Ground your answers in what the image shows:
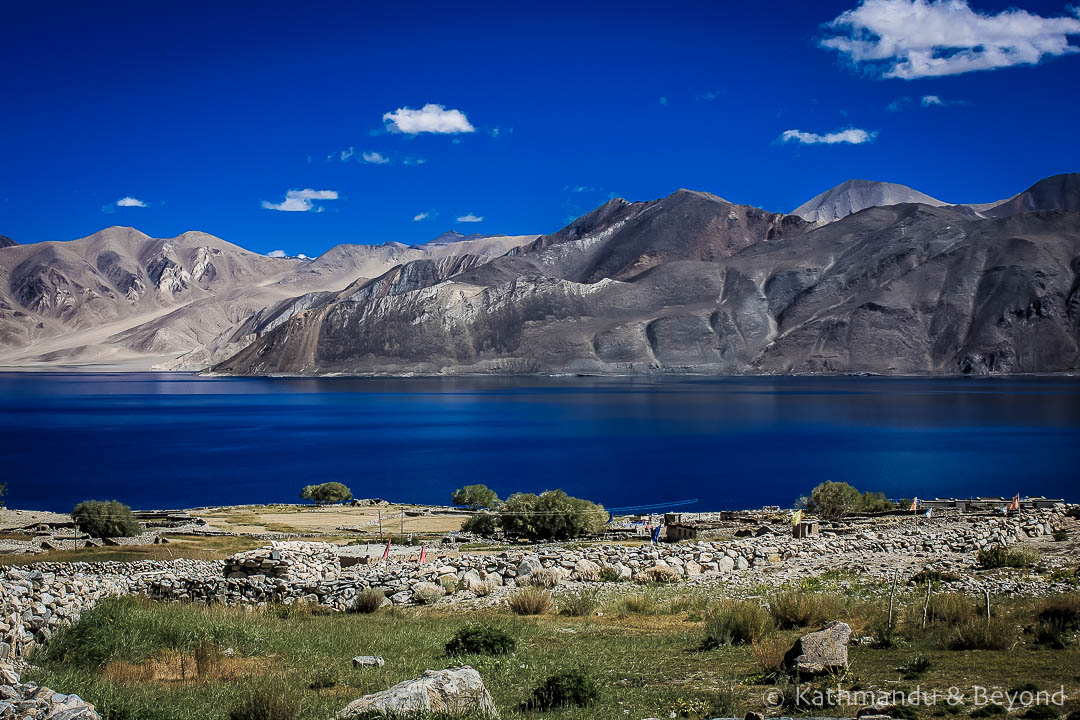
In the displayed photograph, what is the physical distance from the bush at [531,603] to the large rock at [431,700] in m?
6.57

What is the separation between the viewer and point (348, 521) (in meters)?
39.2

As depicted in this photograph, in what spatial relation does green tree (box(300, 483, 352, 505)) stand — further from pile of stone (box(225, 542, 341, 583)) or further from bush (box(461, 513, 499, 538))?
pile of stone (box(225, 542, 341, 583))

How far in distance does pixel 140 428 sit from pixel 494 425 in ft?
136

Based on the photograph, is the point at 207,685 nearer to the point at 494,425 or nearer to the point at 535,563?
the point at 535,563

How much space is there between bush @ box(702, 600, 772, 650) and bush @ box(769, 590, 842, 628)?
53cm

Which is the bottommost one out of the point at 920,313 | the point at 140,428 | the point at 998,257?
the point at 140,428

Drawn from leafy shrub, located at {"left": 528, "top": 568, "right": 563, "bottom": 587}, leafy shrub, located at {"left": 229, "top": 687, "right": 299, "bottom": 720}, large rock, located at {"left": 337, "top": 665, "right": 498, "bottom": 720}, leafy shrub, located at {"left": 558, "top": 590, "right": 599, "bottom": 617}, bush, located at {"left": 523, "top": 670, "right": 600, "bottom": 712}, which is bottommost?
leafy shrub, located at {"left": 528, "top": 568, "right": 563, "bottom": 587}

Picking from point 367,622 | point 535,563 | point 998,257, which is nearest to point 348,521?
point 535,563

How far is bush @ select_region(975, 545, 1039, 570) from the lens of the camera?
16000 millimetres

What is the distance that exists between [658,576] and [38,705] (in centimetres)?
1288

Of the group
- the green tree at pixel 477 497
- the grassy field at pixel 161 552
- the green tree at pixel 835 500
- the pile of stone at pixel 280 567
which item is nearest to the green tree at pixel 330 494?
the green tree at pixel 477 497

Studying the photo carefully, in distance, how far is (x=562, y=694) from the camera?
27.0ft

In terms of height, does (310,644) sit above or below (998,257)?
below

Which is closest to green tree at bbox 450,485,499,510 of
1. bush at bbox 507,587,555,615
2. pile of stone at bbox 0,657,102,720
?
bush at bbox 507,587,555,615
